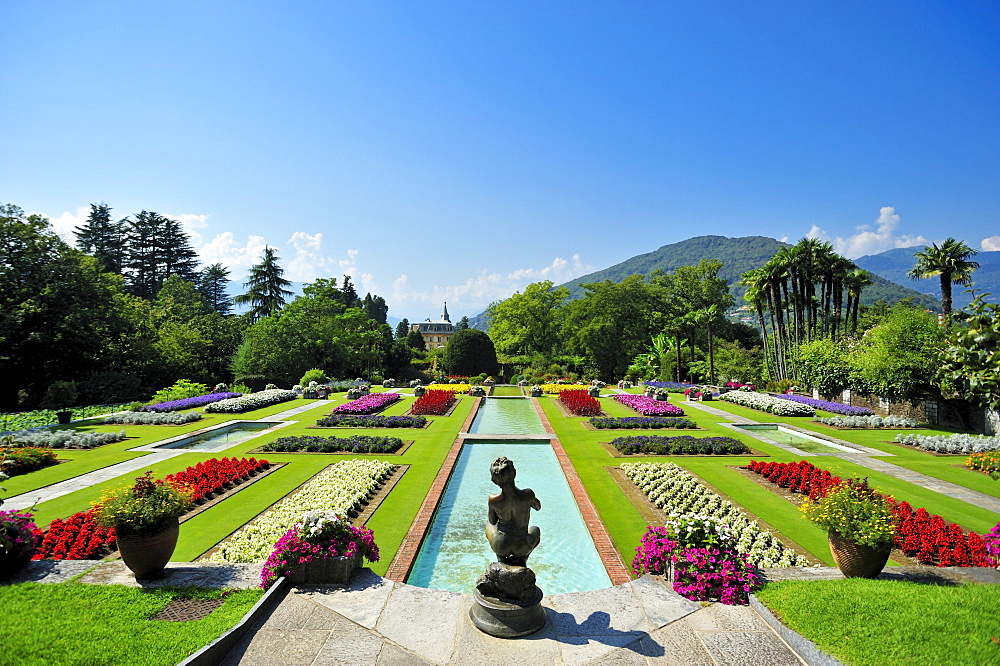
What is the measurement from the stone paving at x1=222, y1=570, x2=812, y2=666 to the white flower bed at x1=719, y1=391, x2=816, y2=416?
22.3 metres

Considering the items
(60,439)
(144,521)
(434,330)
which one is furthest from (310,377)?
(434,330)

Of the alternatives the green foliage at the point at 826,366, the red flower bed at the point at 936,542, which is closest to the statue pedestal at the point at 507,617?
the red flower bed at the point at 936,542

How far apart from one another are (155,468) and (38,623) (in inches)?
393

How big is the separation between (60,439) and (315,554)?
1578 cm

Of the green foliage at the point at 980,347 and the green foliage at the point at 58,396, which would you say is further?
the green foliage at the point at 58,396

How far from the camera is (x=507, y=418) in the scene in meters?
25.4

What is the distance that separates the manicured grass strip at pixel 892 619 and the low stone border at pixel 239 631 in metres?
6.20

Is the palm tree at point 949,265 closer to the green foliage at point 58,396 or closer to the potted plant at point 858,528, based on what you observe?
the potted plant at point 858,528

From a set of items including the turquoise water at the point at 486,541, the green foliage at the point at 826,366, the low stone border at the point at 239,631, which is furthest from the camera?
the green foliage at the point at 826,366

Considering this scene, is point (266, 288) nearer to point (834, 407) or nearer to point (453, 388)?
point (453, 388)

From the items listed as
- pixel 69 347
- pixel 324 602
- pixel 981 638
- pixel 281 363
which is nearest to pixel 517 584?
pixel 324 602

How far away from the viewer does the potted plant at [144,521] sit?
6606 mm

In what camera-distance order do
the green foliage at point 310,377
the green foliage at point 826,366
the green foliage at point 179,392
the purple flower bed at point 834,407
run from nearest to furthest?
the purple flower bed at point 834,407, the green foliage at point 179,392, the green foliage at point 826,366, the green foliage at point 310,377

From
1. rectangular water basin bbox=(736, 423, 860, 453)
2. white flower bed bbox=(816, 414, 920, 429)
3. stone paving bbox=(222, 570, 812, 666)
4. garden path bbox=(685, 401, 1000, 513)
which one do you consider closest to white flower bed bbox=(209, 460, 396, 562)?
stone paving bbox=(222, 570, 812, 666)
